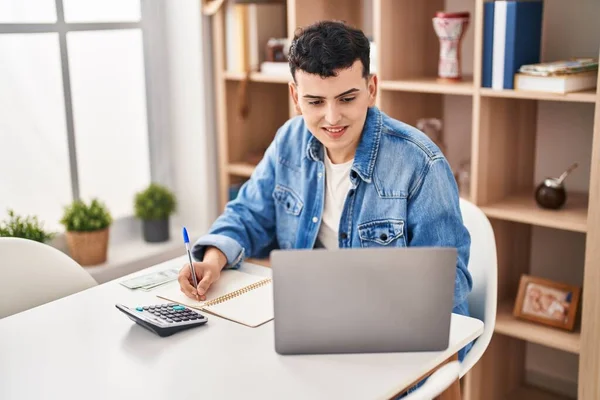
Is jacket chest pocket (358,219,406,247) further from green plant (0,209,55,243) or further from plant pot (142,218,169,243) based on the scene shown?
plant pot (142,218,169,243)

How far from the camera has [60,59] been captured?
2.82 meters

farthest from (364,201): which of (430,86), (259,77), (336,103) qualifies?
(259,77)

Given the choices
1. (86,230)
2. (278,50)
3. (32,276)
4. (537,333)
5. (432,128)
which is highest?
(278,50)

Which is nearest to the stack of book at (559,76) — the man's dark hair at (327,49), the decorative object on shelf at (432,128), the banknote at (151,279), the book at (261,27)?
the decorative object on shelf at (432,128)

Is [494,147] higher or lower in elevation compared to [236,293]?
higher

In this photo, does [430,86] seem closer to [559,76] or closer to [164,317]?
[559,76]

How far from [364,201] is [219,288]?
0.41 m

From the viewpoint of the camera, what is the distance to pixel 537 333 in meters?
2.45

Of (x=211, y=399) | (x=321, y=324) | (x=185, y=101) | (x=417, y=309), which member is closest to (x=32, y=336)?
(x=211, y=399)

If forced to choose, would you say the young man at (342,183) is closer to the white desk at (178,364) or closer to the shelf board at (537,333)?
the white desk at (178,364)

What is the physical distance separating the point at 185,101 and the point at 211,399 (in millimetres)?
2105

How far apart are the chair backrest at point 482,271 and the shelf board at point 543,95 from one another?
51 cm

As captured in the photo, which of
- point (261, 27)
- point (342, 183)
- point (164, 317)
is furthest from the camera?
point (261, 27)

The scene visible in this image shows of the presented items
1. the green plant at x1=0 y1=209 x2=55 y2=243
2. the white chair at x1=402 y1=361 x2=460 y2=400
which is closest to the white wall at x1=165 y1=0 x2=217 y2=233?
the green plant at x1=0 y1=209 x2=55 y2=243
